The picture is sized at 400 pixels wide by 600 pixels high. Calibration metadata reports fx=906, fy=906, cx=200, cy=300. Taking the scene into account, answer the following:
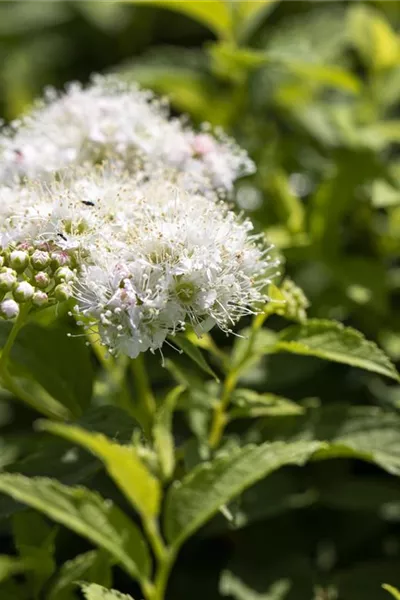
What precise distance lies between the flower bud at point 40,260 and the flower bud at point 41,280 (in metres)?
0.02

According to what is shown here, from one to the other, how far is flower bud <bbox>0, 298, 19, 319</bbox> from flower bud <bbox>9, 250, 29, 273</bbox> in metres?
0.07

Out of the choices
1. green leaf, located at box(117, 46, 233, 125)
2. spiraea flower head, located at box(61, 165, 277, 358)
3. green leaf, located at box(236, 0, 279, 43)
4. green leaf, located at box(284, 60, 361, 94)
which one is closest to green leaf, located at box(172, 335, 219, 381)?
spiraea flower head, located at box(61, 165, 277, 358)

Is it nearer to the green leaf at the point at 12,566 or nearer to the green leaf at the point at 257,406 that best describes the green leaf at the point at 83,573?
the green leaf at the point at 12,566

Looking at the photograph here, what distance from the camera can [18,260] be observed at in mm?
1539

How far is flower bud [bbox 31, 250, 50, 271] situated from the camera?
1549mm

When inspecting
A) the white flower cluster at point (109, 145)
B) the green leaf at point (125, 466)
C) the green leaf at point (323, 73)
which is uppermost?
the green leaf at point (323, 73)

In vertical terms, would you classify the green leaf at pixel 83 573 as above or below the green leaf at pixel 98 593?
above

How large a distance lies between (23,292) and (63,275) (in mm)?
73

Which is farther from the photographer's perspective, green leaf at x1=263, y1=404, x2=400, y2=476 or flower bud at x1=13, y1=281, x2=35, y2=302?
green leaf at x1=263, y1=404, x2=400, y2=476

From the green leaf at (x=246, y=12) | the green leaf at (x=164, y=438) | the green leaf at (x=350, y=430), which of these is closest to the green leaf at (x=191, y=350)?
the green leaf at (x=164, y=438)

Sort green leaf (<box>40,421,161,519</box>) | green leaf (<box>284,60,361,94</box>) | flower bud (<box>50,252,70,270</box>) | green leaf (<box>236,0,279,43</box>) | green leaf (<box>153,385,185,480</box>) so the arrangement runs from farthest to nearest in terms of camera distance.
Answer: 1. green leaf (<box>236,0,279,43</box>)
2. green leaf (<box>284,60,361,94</box>)
3. green leaf (<box>153,385,185,480</box>)
4. flower bud (<box>50,252,70,270</box>)
5. green leaf (<box>40,421,161,519</box>)

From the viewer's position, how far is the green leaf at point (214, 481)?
1.45 metres

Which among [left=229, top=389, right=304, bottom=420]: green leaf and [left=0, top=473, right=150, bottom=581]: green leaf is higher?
[left=229, top=389, right=304, bottom=420]: green leaf

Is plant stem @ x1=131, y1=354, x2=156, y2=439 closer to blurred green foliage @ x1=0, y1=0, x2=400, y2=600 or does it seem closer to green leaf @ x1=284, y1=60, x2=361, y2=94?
blurred green foliage @ x1=0, y1=0, x2=400, y2=600
